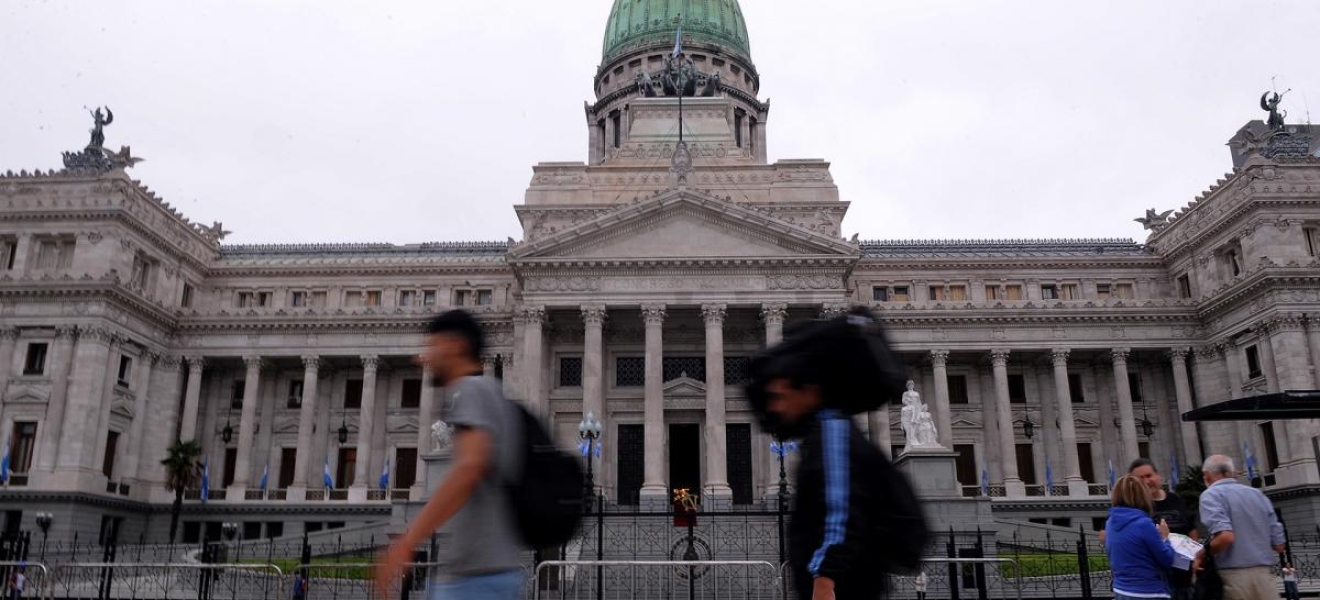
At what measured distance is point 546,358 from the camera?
4503 cm

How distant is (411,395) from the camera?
165 ft

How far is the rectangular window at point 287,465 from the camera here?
4881cm

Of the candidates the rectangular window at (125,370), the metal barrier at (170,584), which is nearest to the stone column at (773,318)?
the metal barrier at (170,584)

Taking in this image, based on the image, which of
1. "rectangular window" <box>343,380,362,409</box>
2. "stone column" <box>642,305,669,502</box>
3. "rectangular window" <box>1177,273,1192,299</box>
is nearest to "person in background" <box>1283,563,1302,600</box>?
"stone column" <box>642,305,669,502</box>

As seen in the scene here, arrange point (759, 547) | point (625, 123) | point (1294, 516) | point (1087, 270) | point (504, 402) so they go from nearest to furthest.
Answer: point (504, 402), point (759, 547), point (1294, 516), point (1087, 270), point (625, 123)

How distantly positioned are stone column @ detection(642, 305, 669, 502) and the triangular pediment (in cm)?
292

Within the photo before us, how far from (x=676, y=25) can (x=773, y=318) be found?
128 feet

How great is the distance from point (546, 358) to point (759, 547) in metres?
18.9

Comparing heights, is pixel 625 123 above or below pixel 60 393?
above

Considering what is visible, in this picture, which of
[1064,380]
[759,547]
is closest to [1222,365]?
[1064,380]

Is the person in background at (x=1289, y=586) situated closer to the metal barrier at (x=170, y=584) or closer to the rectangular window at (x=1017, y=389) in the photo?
the metal barrier at (x=170, y=584)

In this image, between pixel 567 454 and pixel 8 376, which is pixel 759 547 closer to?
pixel 567 454

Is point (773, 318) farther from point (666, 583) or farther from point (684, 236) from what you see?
point (666, 583)

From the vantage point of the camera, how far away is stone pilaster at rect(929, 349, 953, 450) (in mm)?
46469
